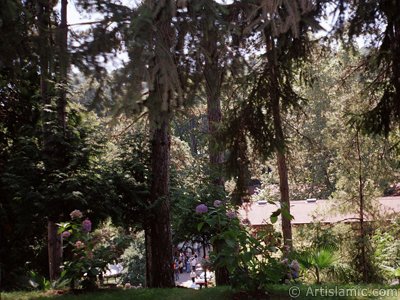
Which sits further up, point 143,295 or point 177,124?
point 177,124

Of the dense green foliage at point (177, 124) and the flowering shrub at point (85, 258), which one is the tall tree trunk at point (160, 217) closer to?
the dense green foliage at point (177, 124)

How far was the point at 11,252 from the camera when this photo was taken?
10609mm

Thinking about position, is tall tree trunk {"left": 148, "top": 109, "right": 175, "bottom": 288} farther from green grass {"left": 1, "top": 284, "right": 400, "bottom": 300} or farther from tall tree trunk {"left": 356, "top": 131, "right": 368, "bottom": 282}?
tall tree trunk {"left": 356, "top": 131, "right": 368, "bottom": 282}

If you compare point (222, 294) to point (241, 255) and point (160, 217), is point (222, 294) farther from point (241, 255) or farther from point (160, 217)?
point (160, 217)

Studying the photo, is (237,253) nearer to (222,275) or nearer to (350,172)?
(222,275)

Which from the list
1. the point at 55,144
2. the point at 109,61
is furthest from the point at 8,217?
the point at 109,61

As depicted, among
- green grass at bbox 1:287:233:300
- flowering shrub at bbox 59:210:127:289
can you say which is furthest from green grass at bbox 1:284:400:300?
flowering shrub at bbox 59:210:127:289

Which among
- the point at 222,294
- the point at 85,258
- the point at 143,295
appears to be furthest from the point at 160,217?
the point at 222,294

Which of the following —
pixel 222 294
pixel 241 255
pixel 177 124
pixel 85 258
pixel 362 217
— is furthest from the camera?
pixel 362 217

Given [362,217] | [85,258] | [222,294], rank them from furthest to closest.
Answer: [362,217]
[85,258]
[222,294]

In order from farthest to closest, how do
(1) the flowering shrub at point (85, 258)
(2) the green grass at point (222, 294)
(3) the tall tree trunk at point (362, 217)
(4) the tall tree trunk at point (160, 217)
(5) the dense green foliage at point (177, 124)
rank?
(3) the tall tree trunk at point (362, 217), (4) the tall tree trunk at point (160, 217), (1) the flowering shrub at point (85, 258), (2) the green grass at point (222, 294), (5) the dense green foliage at point (177, 124)

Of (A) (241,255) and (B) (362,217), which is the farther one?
(B) (362,217)

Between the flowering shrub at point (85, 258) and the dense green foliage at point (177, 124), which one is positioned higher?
the dense green foliage at point (177, 124)

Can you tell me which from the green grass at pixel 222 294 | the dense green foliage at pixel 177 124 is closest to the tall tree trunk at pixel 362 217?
the dense green foliage at pixel 177 124
